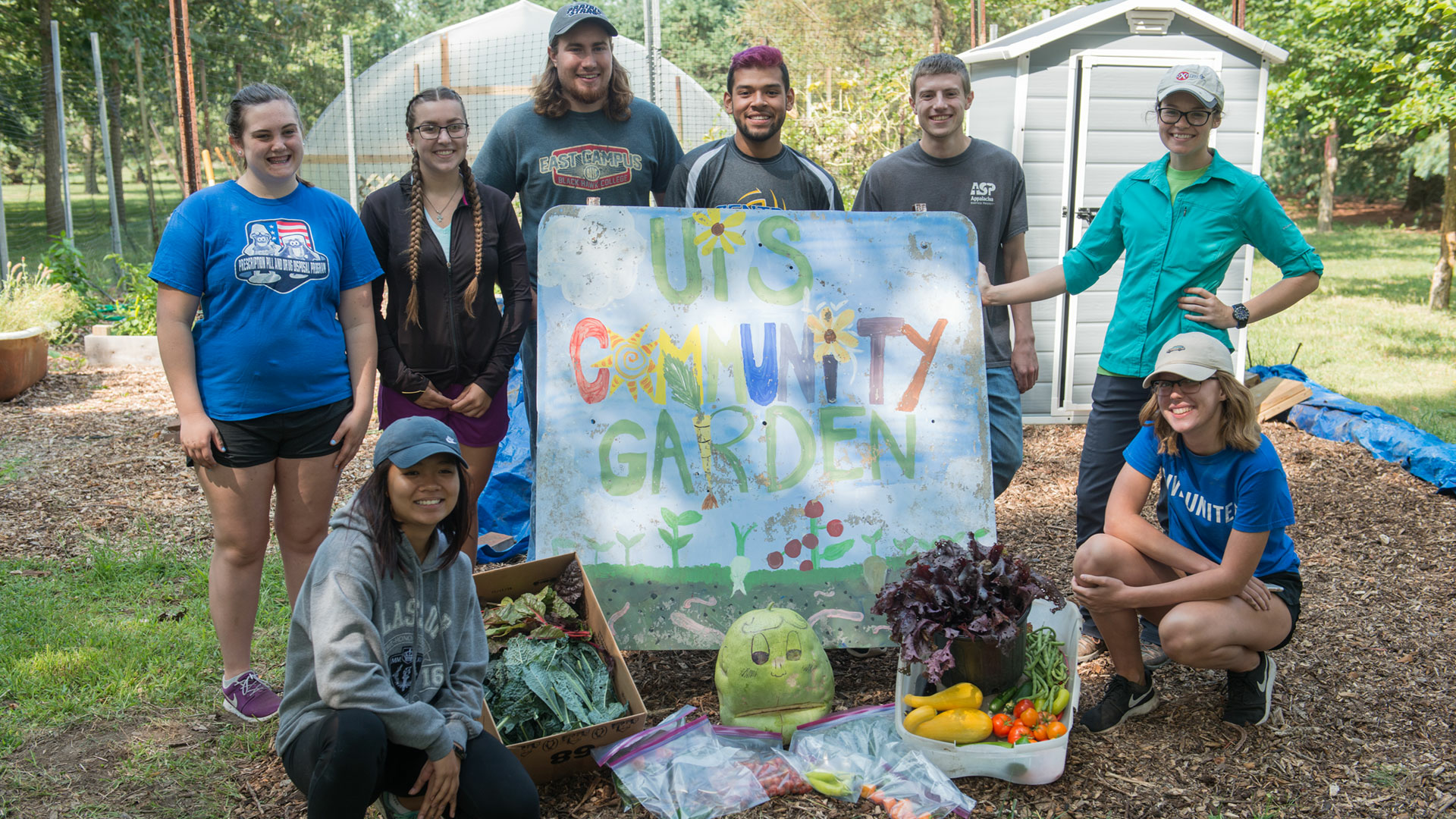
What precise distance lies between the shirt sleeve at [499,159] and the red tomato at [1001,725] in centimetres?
247

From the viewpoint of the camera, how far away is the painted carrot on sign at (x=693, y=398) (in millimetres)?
3268

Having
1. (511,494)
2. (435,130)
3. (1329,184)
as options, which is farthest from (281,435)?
(1329,184)

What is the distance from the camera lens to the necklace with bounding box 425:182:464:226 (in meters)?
3.36

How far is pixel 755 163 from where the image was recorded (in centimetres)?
357

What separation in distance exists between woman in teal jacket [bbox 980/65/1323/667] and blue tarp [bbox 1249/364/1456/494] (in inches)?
119

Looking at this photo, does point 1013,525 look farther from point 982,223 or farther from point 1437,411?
point 1437,411

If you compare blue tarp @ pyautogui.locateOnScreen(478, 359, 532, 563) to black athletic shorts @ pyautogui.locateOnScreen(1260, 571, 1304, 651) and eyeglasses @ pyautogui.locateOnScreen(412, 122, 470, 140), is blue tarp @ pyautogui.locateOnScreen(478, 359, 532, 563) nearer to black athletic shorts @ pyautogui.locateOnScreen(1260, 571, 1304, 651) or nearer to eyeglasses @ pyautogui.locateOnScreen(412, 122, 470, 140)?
eyeglasses @ pyautogui.locateOnScreen(412, 122, 470, 140)

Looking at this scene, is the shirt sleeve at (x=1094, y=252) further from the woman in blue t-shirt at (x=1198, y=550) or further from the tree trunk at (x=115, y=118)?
the tree trunk at (x=115, y=118)

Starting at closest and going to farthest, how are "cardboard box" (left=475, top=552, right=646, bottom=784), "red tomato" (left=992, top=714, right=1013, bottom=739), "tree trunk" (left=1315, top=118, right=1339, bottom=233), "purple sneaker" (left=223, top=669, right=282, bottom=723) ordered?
"cardboard box" (left=475, top=552, right=646, bottom=784)
"red tomato" (left=992, top=714, right=1013, bottom=739)
"purple sneaker" (left=223, top=669, right=282, bottom=723)
"tree trunk" (left=1315, top=118, right=1339, bottom=233)

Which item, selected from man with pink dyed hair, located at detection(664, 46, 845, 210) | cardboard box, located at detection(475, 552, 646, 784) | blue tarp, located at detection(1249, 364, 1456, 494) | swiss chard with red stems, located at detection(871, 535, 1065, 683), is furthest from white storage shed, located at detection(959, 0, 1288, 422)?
cardboard box, located at detection(475, 552, 646, 784)

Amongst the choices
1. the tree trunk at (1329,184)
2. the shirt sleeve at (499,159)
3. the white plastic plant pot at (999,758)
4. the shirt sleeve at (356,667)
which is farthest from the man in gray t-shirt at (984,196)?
the tree trunk at (1329,184)

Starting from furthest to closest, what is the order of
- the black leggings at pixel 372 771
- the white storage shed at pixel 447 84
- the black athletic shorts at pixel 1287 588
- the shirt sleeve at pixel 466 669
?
the white storage shed at pixel 447 84, the black athletic shorts at pixel 1287 588, the shirt sleeve at pixel 466 669, the black leggings at pixel 372 771

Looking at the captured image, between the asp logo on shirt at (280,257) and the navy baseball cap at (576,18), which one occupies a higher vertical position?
the navy baseball cap at (576,18)

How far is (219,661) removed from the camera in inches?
138
